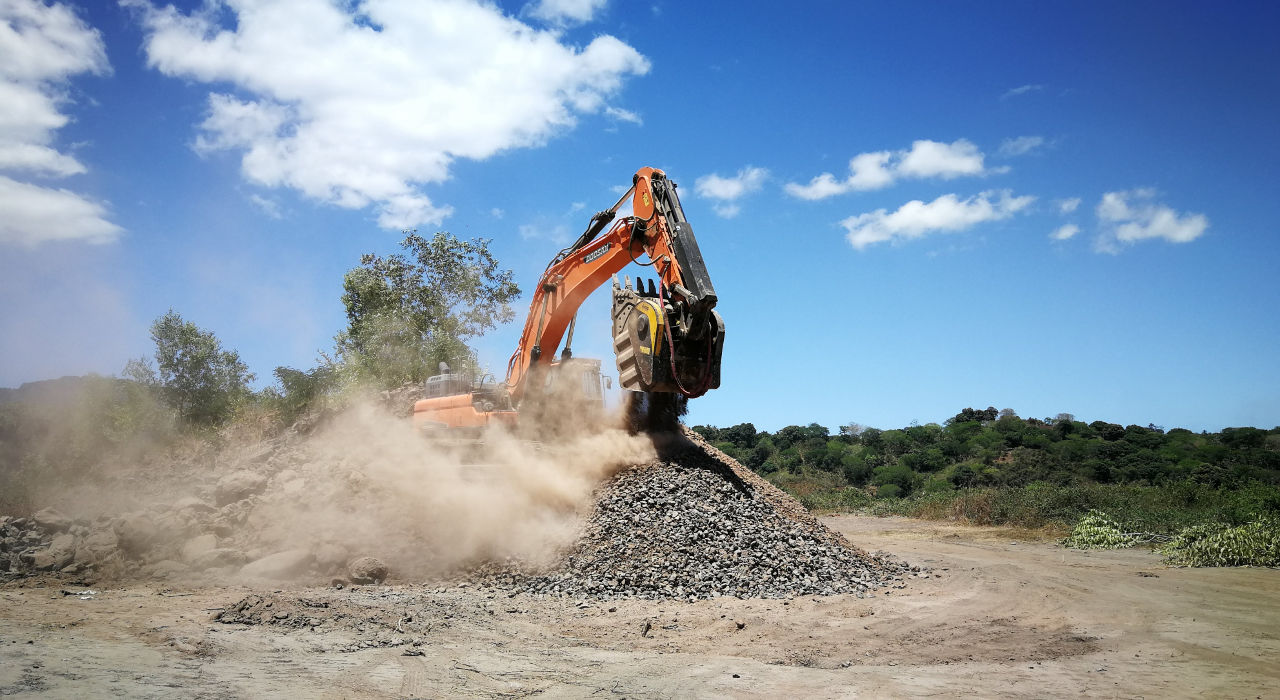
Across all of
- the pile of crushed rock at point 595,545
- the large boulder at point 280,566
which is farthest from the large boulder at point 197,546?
the large boulder at point 280,566

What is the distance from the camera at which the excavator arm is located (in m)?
10.8

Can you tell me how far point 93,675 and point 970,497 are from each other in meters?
20.9

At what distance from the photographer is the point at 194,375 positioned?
29578mm

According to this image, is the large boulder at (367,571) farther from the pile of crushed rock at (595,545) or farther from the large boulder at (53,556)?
the large boulder at (53,556)

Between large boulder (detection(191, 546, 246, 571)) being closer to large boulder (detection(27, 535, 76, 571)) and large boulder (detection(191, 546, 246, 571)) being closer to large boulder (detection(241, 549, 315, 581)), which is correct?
large boulder (detection(241, 549, 315, 581))

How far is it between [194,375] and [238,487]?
19863 mm

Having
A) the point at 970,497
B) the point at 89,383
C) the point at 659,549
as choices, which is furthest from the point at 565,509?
the point at 89,383

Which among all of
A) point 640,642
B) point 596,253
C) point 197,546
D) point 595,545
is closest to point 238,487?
point 197,546

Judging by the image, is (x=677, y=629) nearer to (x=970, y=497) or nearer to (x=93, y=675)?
(x=93, y=675)

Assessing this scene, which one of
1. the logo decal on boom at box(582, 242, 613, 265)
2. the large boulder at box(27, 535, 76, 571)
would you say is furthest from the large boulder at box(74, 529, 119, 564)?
the logo decal on boom at box(582, 242, 613, 265)

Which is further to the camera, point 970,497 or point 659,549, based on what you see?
point 970,497

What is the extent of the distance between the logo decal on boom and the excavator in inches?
0.7

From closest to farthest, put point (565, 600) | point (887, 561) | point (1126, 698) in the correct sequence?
point (1126, 698)
point (565, 600)
point (887, 561)

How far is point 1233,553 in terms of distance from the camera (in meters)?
12.6
